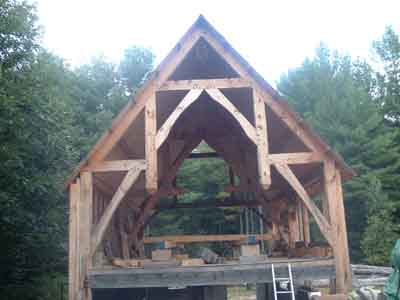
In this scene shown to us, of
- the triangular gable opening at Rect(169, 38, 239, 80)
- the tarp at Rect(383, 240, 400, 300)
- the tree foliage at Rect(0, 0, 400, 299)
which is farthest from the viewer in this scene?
the tree foliage at Rect(0, 0, 400, 299)

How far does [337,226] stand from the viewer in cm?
905

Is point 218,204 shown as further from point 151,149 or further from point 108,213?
point 108,213

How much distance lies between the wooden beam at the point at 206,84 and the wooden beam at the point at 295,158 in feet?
4.89

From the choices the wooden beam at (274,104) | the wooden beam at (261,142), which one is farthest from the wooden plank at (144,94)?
the wooden beam at (261,142)

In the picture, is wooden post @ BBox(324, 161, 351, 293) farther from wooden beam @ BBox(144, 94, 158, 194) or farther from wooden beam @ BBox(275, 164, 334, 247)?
wooden beam @ BBox(144, 94, 158, 194)

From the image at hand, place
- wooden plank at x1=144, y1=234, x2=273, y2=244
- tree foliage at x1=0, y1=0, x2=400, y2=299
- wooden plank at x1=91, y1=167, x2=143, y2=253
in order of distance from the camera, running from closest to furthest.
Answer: wooden plank at x1=91, y1=167, x2=143, y2=253, wooden plank at x1=144, y1=234, x2=273, y2=244, tree foliage at x1=0, y1=0, x2=400, y2=299

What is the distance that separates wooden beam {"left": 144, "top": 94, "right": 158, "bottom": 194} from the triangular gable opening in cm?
161

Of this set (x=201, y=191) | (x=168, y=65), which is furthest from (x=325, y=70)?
(x=168, y=65)

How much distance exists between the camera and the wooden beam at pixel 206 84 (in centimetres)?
925

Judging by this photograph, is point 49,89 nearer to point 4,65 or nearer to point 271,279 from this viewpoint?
point 4,65

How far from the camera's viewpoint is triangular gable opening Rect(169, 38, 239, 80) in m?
10.0

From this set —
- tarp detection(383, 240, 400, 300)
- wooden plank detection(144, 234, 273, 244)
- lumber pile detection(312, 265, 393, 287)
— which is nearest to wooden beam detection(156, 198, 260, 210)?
wooden plank detection(144, 234, 273, 244)

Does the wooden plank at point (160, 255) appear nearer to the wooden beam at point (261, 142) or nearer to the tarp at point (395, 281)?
the wooden beam at point (261, 142)

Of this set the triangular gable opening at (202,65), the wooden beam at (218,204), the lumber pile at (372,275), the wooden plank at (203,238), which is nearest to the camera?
the triangular gable opening at (202,65)
